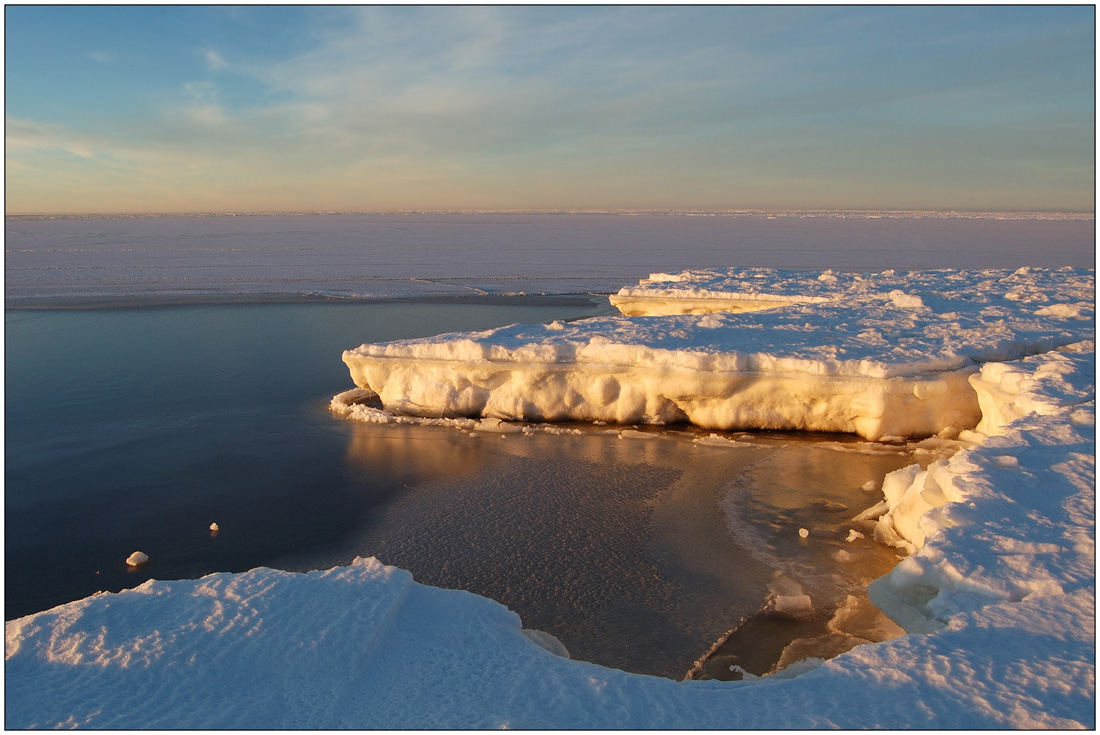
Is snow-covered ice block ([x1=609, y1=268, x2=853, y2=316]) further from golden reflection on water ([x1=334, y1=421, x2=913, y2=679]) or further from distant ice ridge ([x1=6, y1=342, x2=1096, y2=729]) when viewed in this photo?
distant ice ridge ([x1=6, y1=342, x2=1096, y2=729])

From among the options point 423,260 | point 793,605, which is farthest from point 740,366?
point 423,260

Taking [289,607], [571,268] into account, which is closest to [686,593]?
[289,607]

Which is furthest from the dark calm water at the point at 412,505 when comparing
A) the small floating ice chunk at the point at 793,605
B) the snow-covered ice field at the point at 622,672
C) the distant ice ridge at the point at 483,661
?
the distant ice ridge at the point at 483,661

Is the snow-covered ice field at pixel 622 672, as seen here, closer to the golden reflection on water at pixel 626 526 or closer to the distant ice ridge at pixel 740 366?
the golden reflection on water at pixel 626 526

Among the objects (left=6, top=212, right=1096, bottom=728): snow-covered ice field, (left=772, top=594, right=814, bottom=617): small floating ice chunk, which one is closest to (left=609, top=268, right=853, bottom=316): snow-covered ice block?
(left=6, top=212, right=1096, bottom=728): snow-covered ice field

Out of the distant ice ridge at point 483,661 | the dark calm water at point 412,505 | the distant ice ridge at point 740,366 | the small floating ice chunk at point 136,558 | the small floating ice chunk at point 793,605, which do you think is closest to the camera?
the distant ice ridge at point 483,661

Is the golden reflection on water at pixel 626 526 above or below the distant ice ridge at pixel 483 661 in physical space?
below

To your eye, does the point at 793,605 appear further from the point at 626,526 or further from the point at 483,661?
the point at 483,661
